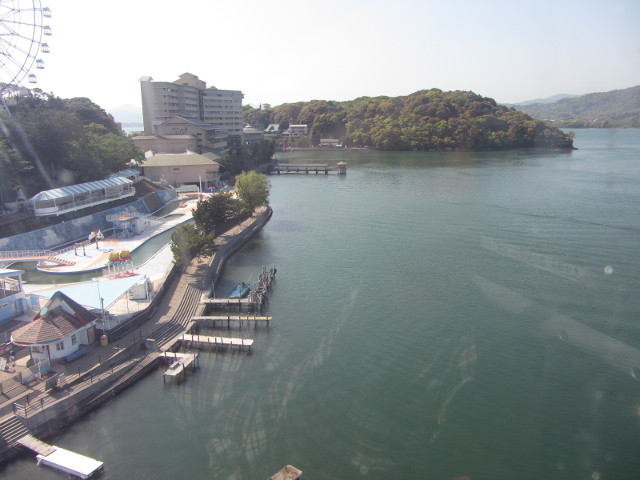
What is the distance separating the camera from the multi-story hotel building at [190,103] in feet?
140

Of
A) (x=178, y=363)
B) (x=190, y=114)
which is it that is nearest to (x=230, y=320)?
(x=178, y=363)

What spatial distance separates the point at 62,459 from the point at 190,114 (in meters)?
43.2

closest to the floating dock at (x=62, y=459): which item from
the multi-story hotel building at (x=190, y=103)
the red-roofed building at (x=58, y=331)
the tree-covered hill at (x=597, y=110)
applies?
the red-roofed building at (x=58, y=331)

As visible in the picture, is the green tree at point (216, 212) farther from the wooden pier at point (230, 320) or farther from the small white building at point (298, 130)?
the small white building at point (298, 130)

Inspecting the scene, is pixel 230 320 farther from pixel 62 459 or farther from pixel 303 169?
pixel 303 169

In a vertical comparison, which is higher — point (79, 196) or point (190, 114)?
point (190, 114)

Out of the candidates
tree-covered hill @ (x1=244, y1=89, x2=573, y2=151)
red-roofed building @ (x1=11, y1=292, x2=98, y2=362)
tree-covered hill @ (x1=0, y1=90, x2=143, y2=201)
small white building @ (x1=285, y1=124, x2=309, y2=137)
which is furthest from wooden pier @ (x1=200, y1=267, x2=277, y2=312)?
small white building @ (x1=285, y1=124, x2=309, y2=137)

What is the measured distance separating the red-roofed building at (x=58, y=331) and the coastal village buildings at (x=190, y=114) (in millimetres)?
27777

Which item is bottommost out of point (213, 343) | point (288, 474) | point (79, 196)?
point (288, 474)

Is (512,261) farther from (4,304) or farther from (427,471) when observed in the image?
(4,304)

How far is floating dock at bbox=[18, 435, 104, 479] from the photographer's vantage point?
25.8ft

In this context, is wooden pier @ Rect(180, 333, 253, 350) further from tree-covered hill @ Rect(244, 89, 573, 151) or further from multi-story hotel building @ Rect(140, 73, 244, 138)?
tree-covered hill @ Rect(244, 89, 573, 151)

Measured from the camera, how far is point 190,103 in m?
46.6

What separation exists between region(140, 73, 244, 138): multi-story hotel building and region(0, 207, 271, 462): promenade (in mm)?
31321
